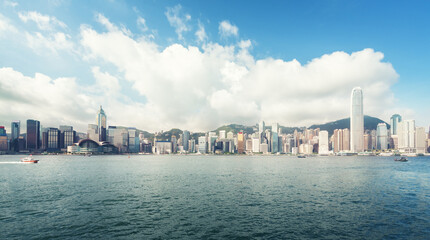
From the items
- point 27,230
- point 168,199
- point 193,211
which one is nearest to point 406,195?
point 193,211

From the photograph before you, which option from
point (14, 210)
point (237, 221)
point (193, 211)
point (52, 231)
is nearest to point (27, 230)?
point (52, 231)

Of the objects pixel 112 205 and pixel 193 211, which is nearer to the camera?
pixel 193 211

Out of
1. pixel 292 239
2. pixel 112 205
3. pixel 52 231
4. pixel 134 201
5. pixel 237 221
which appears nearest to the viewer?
pixel 292 239

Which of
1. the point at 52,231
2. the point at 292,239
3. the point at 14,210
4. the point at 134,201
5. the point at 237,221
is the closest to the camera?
the point at 292,239

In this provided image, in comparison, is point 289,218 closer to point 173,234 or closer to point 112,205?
point 173,234

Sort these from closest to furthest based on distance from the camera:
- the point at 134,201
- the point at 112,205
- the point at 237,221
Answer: the point at 237,221, the point at 112,205, the point at 134,201

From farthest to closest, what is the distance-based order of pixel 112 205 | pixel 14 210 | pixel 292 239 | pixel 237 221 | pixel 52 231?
pixel 112 205 < pixel 14 210 < pixel 237 221 < pixel 52 231 < pixel 292 239

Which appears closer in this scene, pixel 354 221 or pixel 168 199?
pixel 354 221

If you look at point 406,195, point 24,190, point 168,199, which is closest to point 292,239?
point 168,199

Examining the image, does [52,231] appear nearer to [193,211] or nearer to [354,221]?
[193,211]
